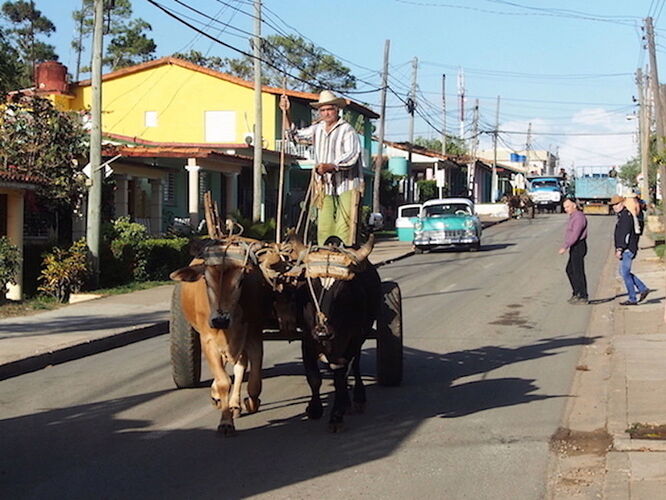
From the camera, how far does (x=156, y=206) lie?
32.4 m

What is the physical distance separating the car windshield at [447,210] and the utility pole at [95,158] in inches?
658

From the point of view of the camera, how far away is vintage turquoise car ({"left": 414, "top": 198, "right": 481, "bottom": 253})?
3566 cm

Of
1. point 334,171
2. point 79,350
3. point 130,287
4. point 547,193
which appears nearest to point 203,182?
point 130,287

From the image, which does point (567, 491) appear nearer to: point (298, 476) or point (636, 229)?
point (298, 476)

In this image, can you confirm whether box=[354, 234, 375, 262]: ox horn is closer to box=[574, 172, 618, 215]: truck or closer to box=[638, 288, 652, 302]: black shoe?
box=[638, 288, 652, 302]: black shoe

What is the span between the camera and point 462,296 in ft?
72.2

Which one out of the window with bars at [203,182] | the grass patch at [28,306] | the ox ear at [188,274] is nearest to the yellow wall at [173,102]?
the window with bars at [203,182]

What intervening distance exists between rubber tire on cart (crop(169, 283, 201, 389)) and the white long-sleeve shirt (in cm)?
190

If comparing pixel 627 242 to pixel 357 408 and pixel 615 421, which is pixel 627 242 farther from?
pixel 357 408

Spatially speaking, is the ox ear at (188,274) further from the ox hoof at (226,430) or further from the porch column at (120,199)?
the porch column at (120,199)

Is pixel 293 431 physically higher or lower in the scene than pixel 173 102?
lower

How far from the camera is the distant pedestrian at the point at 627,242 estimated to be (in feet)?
62.0

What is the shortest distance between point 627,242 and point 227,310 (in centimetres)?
1252

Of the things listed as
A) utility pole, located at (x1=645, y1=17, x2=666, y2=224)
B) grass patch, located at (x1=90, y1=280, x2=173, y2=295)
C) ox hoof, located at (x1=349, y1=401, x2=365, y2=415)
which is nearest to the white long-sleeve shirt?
ox hoof, located at (x1=349, y1=401, x2=365, y2=415)
